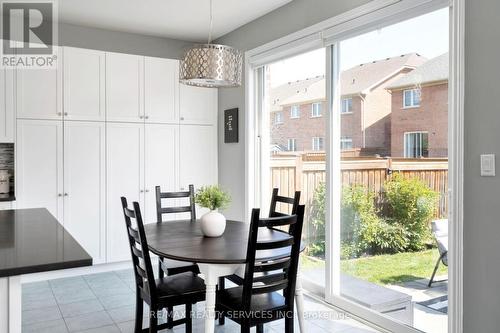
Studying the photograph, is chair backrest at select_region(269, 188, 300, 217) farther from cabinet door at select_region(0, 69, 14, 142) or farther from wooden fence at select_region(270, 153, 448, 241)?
cabinet door at select_region(0, 69, 14, 142)

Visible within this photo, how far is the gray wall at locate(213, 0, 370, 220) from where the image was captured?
11.3 feet

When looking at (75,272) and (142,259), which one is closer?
(142,259)

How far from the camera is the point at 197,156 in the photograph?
4.89 m

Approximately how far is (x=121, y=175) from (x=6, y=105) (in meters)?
1.27

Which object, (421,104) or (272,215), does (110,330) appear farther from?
(421,104)

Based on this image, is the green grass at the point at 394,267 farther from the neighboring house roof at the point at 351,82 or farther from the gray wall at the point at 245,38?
the gray wall at the point at 245,38

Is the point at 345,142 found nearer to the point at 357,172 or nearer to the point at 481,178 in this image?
the point at 357,172

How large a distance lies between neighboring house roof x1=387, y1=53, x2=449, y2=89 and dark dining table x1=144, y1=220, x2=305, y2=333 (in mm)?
1370

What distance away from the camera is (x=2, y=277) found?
1.33 metres

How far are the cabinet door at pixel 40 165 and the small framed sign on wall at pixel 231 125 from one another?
177 cm

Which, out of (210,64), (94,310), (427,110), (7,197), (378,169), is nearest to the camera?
(210,64)

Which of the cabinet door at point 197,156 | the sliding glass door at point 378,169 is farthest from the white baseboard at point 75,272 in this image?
the sliding glass door at point 378,169

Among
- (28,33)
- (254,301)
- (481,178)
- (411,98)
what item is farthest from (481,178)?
(28,33)

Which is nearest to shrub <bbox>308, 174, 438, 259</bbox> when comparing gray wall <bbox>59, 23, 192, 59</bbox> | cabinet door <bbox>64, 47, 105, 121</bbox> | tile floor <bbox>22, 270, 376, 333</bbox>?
tile floor <bbox>22, 270, 376, 333</bbox>
